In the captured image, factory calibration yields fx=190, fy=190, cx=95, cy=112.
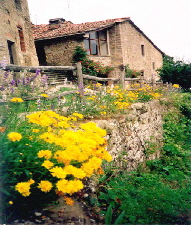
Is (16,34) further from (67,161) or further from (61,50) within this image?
(67,161)

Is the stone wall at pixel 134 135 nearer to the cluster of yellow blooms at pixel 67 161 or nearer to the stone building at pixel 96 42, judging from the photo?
the cluster of yellow blooms at pixel 67 161

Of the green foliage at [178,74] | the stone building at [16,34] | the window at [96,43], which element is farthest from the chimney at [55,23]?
the green foliage at [178,74]

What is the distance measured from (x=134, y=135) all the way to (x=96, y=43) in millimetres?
13770

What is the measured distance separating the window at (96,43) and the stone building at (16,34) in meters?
4.67

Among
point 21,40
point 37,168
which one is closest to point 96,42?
point 21,40

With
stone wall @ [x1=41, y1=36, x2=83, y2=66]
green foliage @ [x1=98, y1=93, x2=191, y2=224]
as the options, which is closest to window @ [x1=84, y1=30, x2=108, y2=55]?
stone wall @ [x1=41, y1=36, x2=83, y2=66]

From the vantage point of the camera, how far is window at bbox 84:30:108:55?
16.2 meters

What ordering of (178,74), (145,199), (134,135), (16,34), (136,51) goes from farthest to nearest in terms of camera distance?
(136,51), (178,74), (16,34), (134,135), (145,199)

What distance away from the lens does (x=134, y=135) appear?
15.3 ft

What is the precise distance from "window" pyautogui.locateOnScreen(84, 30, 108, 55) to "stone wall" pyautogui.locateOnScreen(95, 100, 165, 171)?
11.3 m

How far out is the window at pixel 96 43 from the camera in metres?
16.2

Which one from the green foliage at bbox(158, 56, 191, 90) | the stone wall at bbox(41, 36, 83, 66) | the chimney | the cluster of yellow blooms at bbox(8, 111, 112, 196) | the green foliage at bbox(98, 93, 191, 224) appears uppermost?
the chimney

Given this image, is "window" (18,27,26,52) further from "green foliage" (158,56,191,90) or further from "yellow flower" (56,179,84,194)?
"yellow flower" (56,179,84,194)

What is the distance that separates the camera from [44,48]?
52.1ft
